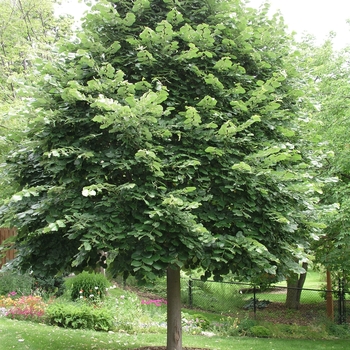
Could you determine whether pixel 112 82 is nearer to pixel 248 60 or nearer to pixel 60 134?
pixel 60 134

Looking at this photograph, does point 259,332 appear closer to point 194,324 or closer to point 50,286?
point 194,324

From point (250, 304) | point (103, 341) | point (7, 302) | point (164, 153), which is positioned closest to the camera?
point (164, 153)

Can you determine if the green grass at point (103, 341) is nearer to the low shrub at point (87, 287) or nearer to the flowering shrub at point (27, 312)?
the flowering shrub at point (27, 312)

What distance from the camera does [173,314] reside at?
5.52 meters

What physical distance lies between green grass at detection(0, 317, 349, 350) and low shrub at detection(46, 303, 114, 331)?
1.22 feet

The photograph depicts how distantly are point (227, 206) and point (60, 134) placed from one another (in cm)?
210

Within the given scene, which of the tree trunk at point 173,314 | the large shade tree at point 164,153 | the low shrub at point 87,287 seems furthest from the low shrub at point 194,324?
the large shade tree at point 164,153

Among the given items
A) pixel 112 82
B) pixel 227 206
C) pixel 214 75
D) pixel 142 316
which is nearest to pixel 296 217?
pixel 227 206

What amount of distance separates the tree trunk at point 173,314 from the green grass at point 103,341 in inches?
57.3

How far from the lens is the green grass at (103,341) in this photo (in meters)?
6.68

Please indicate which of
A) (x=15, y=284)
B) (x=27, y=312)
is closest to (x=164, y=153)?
(x=27, y=312)

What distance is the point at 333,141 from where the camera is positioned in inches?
351

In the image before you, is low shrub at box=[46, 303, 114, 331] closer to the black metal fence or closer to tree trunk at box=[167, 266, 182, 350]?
tree trunk at box=[167, 266, 182, 350]

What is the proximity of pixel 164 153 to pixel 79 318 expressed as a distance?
5706 mm
